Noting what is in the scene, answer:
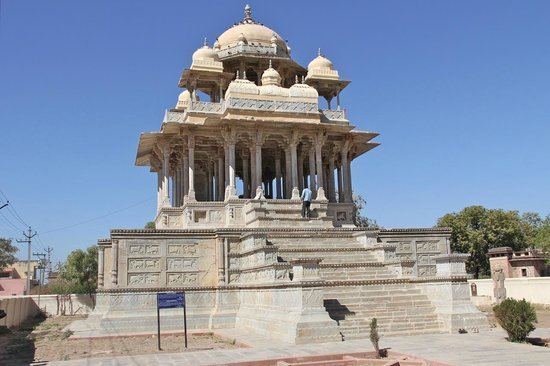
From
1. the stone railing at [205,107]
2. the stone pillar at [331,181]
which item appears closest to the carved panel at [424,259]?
the stone pillar at [331,181]

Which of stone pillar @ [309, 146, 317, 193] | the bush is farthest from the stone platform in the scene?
stone pillar @ [309, 146, 317, 193]

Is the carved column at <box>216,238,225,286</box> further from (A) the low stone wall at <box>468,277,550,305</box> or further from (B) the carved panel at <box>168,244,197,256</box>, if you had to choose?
(A) the low stone wall at <box>468,277,550,305</box>

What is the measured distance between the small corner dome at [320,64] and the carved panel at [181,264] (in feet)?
52.1

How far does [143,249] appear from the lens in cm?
2103

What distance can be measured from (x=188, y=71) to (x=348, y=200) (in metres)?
10.9

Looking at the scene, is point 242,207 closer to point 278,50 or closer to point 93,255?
point 278,50

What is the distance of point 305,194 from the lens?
2553 centimetres

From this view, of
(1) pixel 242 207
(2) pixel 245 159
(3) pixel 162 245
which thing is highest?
(2) pixel 245 159

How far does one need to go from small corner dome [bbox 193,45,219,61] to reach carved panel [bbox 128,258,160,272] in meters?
12.8

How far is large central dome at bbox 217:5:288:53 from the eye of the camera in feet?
107

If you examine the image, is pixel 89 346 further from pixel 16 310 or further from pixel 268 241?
pixel 16 310

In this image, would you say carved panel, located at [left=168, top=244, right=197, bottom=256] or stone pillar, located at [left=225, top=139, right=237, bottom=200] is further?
stone pillar, located at [left=225, top=139, right=237, bottom=200]

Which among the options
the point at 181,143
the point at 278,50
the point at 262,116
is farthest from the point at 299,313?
the point at 278,50

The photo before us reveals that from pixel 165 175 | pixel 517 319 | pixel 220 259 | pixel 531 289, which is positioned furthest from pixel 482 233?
pixel 517 319
